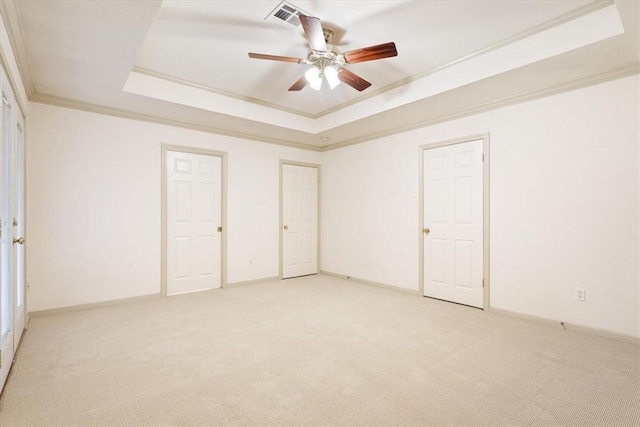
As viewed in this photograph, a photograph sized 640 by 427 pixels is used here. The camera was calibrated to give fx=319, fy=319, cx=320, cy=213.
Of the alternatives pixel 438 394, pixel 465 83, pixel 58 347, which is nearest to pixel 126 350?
pixel 58 347

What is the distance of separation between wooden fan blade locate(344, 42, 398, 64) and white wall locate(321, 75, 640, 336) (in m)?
1.93

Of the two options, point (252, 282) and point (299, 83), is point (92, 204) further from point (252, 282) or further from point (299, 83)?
point (299, 83)

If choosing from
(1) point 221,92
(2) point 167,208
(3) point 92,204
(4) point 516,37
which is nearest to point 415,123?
(4) point 516,37

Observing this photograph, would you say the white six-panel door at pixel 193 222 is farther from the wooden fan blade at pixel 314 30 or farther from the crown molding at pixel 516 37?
the wooden fan blade at pixel 314 30

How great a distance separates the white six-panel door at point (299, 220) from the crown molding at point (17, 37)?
133 inches

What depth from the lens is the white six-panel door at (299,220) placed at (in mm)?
5586

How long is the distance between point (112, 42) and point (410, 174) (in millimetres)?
3666

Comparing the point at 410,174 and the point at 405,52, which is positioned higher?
the point at 405,52

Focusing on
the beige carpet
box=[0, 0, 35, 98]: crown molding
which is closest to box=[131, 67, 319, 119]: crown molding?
box=[0, 0, 35, 98]: crown molding

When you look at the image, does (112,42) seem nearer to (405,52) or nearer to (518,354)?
(405,52)

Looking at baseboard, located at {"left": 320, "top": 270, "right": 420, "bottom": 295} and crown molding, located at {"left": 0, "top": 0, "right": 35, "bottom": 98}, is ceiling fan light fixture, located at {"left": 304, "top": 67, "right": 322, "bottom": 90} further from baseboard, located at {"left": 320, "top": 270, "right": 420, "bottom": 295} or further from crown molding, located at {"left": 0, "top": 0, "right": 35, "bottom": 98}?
baseboard, located at {"left": 320, "top": 270, "right": 420, "bottom": 295}

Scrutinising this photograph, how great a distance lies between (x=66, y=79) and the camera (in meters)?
3.10

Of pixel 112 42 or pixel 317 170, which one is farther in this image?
pixel 317 170

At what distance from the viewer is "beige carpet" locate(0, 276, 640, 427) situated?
1825 millimetres
